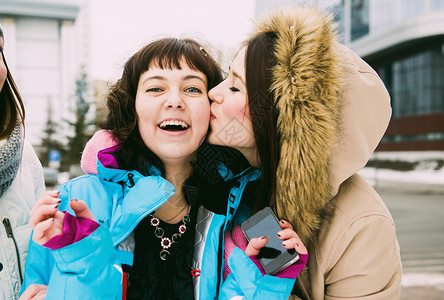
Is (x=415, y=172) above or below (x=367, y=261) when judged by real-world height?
below

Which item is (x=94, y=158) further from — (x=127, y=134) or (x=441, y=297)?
(x=441, y=297)

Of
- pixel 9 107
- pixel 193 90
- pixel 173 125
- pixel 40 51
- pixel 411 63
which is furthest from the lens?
pixel 40 51

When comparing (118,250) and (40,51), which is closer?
(118,250)

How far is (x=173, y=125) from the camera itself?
2012 millimetres

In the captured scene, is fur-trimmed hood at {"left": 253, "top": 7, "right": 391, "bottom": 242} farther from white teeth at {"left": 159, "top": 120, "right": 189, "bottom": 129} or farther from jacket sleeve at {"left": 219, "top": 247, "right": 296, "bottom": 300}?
white teeth at {"left": 159, "top": 120, "right": 189, "bottom": 129}

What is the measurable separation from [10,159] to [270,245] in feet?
4.15

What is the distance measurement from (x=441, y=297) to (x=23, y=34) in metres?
45.4

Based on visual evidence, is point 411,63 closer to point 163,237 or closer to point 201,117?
point 201,117

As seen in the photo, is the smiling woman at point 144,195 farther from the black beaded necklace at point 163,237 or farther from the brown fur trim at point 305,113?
the brown fur trim at point 305,113

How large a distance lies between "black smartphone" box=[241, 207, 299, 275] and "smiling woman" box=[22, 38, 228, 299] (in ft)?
0.90

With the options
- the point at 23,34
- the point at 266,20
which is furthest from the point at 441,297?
the point at 23,34

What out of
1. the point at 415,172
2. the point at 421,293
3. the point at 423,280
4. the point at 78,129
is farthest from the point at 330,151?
the point at 78,129

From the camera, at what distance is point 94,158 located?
2020mm

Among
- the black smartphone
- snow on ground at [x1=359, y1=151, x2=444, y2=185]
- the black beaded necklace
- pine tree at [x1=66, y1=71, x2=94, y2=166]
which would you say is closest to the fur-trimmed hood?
the black smartphone
